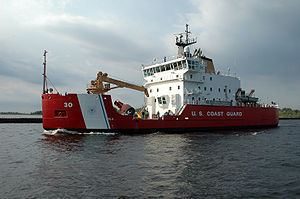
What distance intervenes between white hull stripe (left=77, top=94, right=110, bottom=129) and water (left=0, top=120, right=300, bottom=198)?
6.03 m

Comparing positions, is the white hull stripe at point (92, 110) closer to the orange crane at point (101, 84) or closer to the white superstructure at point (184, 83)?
the orange crane at point (101, 84)

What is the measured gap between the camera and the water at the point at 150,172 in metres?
9.38

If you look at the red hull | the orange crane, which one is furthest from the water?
the orange crane

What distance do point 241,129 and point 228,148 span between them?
16508mm

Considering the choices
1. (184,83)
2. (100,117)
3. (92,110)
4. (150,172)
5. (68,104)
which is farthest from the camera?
(184,83)

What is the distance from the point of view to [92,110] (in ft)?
81.0

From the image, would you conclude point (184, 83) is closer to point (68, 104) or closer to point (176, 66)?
point (176, 66)

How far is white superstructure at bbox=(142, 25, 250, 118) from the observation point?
30.0m

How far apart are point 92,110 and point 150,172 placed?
→ 13.7 meters

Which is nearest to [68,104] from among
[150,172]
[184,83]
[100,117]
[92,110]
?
[92,110]

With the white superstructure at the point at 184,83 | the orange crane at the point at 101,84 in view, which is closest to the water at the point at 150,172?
the orange crane at the point at 101,84

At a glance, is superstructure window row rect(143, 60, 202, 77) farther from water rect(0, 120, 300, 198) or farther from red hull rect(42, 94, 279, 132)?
water rect(0, 120, 300, 198)

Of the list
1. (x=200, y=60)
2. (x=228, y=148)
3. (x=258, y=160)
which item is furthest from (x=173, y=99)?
(x=258, y=160)

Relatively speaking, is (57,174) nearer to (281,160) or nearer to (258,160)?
(258,160)
